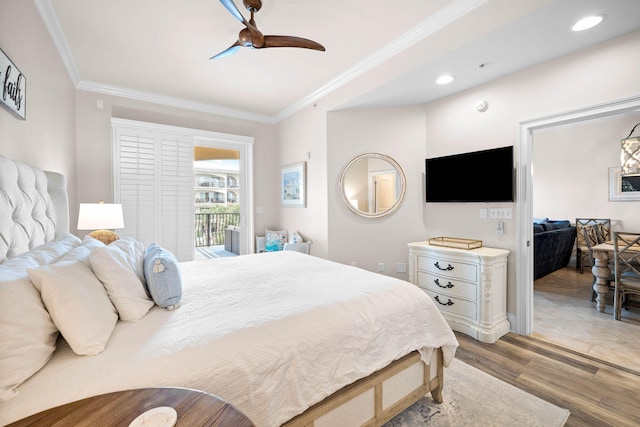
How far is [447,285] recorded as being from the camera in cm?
287

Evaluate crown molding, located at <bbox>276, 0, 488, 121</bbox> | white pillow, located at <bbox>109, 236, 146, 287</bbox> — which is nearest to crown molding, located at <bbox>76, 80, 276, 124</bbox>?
crown molding, located at <bbox>276, 0, 488, 121</bbox>

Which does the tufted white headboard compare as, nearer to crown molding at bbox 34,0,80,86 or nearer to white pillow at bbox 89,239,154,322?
white pillow at bbox 89,239,154,322

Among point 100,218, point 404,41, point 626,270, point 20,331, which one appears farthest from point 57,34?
point 626,270

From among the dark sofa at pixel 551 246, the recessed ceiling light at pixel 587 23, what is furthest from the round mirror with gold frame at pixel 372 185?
the dark sofa at pixel 551 246

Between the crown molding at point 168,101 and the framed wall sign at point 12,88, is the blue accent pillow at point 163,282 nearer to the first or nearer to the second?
the framed wall sign at point 12,88

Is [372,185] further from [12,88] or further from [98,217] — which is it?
[12,88]

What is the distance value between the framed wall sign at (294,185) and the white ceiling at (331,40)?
122cm

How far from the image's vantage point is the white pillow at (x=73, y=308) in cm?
97

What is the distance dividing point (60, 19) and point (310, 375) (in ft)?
10.7

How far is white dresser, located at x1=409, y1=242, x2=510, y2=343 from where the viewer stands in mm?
2580

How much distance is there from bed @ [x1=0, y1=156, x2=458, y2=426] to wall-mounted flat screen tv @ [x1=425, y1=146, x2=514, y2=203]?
1.71m

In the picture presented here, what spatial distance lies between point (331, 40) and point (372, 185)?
1.77 meters

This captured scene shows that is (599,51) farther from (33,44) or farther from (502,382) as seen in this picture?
(33,44)

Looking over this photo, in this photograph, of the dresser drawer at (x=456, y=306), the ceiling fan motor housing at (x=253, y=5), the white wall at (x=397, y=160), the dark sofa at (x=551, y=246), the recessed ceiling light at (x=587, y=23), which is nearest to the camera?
the recessed ceiling light at (x=587, y=23)
